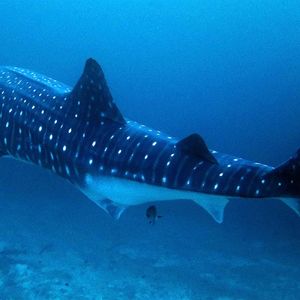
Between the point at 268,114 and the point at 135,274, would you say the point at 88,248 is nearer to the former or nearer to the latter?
the point at 135,274

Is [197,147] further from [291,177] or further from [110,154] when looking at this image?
[110,154]

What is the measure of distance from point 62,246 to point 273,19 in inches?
1670

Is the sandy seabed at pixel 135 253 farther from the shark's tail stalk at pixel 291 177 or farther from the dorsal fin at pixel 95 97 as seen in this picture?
the shark's tail stalk at pixel 291 177

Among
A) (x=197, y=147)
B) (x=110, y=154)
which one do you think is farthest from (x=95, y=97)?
(x=197, y=147)

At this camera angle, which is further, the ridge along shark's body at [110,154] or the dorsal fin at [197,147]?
the dorsal fin at [197,147]

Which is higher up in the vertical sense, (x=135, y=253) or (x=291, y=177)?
(x=291, y=177)

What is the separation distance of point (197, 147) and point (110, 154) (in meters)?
1.08

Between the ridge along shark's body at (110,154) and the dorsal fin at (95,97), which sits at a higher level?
the dorsal fin at (95,97)

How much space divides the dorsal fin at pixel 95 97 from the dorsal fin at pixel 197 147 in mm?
1038

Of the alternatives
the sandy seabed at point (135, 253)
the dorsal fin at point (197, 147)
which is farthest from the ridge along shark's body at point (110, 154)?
the sandy seabed at point (135, 253)

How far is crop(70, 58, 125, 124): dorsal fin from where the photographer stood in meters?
4.50

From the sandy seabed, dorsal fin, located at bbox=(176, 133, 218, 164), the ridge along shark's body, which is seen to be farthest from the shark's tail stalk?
the sandy seabed

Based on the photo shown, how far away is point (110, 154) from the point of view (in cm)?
434

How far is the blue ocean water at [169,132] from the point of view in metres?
9.52
